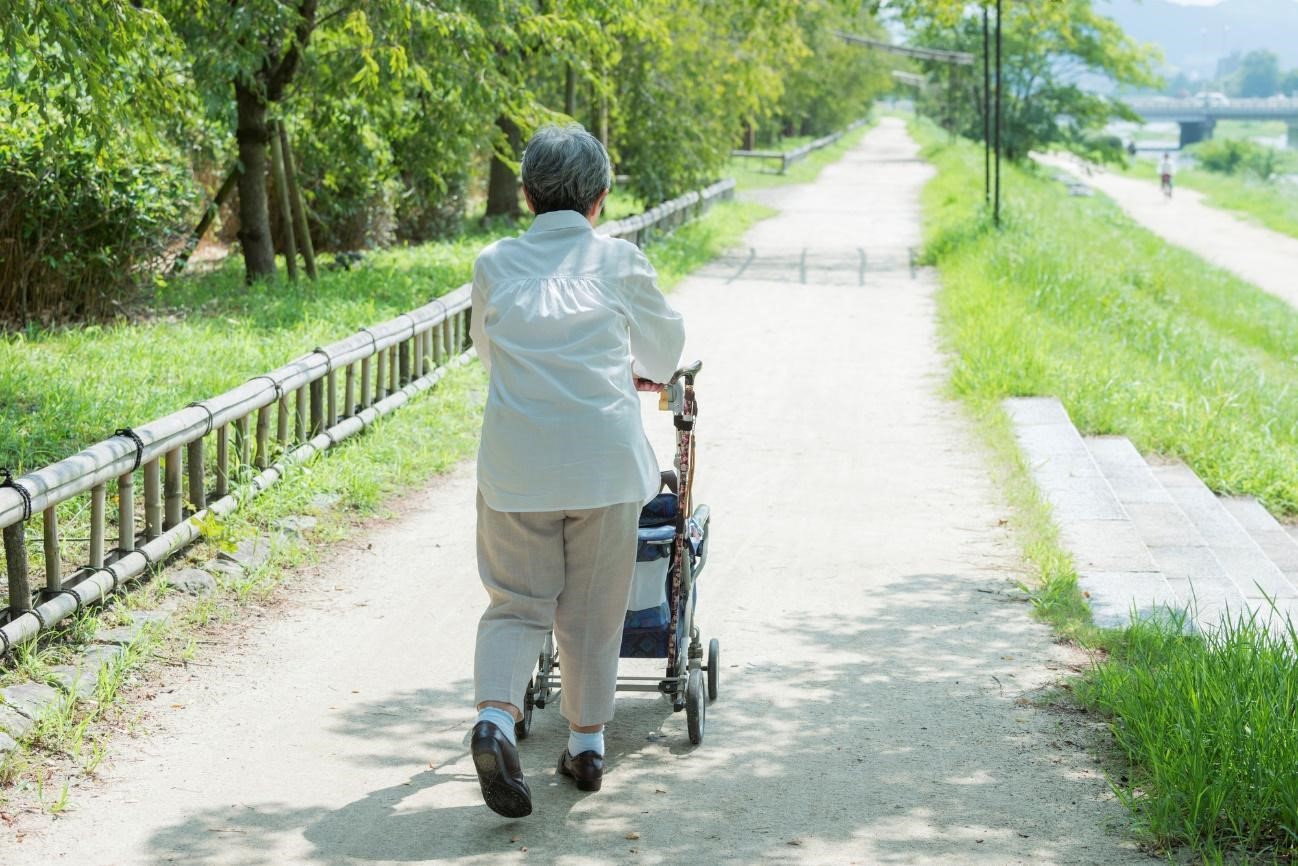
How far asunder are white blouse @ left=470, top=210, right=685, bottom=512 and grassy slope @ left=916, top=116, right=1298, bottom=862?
1.61m

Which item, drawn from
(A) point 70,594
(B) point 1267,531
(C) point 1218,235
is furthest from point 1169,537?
(C) point 1218,235

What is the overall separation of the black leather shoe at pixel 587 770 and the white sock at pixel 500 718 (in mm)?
363

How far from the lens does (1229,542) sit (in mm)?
7867

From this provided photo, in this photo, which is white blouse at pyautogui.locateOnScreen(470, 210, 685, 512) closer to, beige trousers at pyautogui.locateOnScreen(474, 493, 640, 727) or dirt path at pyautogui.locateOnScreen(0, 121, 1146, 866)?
beige trousers at pyautogui.locateOnScreen(474, 493, 640, 727)

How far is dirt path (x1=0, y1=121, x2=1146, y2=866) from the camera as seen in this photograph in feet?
12.7

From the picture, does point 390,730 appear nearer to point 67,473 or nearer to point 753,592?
point 67,473

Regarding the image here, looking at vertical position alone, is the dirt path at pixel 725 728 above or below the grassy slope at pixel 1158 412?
below

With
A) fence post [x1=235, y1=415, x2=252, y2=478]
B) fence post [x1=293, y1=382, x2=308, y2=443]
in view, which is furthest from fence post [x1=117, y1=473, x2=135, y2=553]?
fence post [x1=293, y1=382, x2=308, y2=443]

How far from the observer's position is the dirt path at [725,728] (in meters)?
3.87

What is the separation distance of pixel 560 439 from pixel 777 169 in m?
44.9

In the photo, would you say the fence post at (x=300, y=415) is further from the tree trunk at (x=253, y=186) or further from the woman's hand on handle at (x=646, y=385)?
the tree trunk at (x=253, y=186)

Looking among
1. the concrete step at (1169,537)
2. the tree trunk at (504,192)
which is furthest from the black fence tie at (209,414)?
the tree trunk at (504,192)

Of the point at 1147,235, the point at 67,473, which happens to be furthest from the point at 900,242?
the point at 67,473

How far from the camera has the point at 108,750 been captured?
14.6 ft
